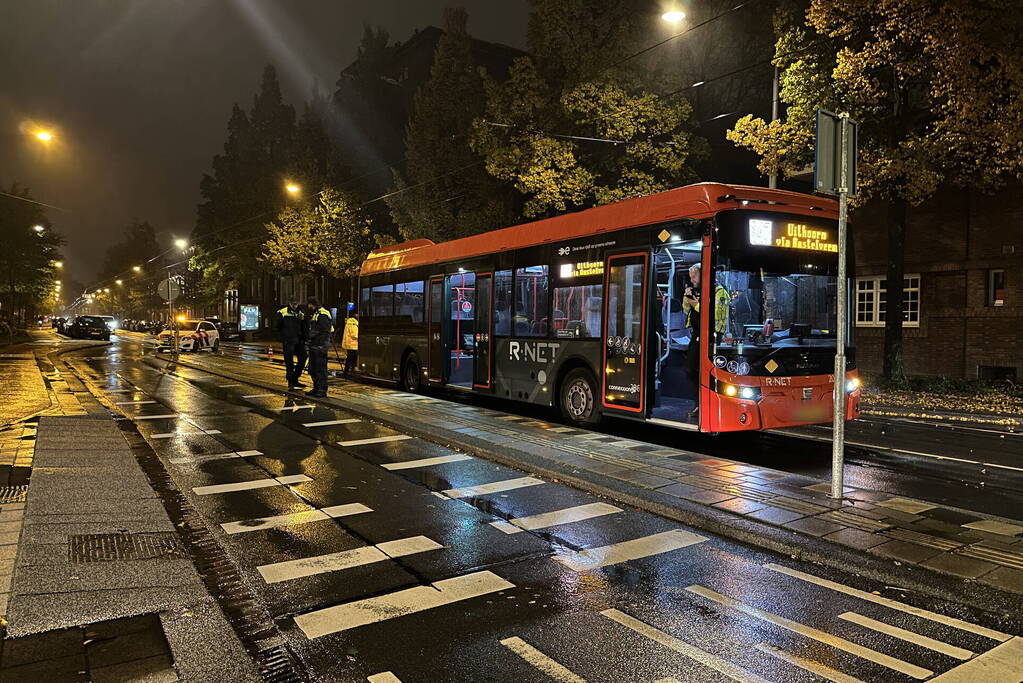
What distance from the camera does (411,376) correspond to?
1666cm

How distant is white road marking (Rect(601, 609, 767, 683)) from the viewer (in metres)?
3.51

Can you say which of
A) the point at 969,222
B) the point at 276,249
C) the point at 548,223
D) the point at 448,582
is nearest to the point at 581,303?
the point at 548,223

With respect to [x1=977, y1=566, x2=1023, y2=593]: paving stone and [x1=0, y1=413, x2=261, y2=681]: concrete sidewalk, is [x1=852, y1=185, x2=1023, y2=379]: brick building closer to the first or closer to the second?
[x1=977, y1=566, x2=1023, y2=593]: paving stone

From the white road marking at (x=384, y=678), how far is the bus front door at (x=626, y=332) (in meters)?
6.94

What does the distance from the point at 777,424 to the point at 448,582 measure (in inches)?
218

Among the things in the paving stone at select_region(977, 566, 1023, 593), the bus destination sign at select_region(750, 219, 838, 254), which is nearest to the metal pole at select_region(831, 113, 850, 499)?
the paving stone at select_region(977, 566, 1023, 593)

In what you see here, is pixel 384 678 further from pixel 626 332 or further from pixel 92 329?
pixel 92 329

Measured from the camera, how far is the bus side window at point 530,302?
12266mm

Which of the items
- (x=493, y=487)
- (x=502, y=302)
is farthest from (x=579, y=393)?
(x=493, y=487)

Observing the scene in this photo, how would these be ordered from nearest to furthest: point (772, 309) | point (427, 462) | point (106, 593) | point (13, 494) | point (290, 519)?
point (106, 593) < point (290, 519) < point (13, 494) < point (427, 462) < point (772, 309)

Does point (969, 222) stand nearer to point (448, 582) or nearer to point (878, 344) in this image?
point (878, 344)

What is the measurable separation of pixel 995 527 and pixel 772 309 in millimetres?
3620

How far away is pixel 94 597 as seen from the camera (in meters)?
4.28

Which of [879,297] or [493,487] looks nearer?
[493,487]
